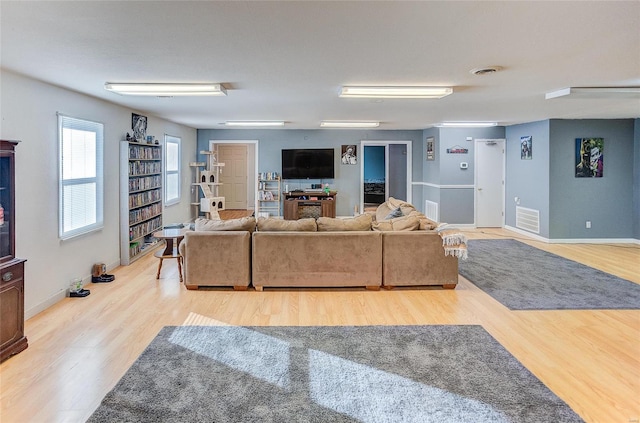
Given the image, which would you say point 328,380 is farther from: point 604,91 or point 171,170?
point 171,170

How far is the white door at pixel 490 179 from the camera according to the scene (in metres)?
9.73

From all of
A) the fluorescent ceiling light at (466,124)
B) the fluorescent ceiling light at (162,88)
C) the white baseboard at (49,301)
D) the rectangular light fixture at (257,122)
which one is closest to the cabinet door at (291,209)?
the rectangular light fixture at (257,122)

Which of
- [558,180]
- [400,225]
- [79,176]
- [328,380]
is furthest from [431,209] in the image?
[328,380]

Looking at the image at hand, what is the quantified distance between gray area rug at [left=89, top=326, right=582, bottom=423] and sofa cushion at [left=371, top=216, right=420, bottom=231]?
1535 mm

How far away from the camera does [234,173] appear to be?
13297 mm

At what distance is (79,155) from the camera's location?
5.09m

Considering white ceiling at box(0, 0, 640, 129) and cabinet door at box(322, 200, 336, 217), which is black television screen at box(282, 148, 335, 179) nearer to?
cabinet door at box(322, 200, 336, 217)

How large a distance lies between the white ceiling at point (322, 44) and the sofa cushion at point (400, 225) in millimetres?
1575

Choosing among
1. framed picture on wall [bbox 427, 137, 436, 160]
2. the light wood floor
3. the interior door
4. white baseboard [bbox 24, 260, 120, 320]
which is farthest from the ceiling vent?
the interior door

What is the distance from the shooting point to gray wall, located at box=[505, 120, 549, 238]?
8016mm

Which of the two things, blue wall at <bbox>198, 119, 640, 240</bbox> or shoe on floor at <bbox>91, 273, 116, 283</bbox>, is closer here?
shoe on floor at <bbox>91, 273, 116, 283</bbox>

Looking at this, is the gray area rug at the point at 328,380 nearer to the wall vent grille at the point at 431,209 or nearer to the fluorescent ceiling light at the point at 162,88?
the fluorescent ceiling light at the point at 162,88

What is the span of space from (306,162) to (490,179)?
4.35 meters

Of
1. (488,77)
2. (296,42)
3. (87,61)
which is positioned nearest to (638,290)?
(488,77)
